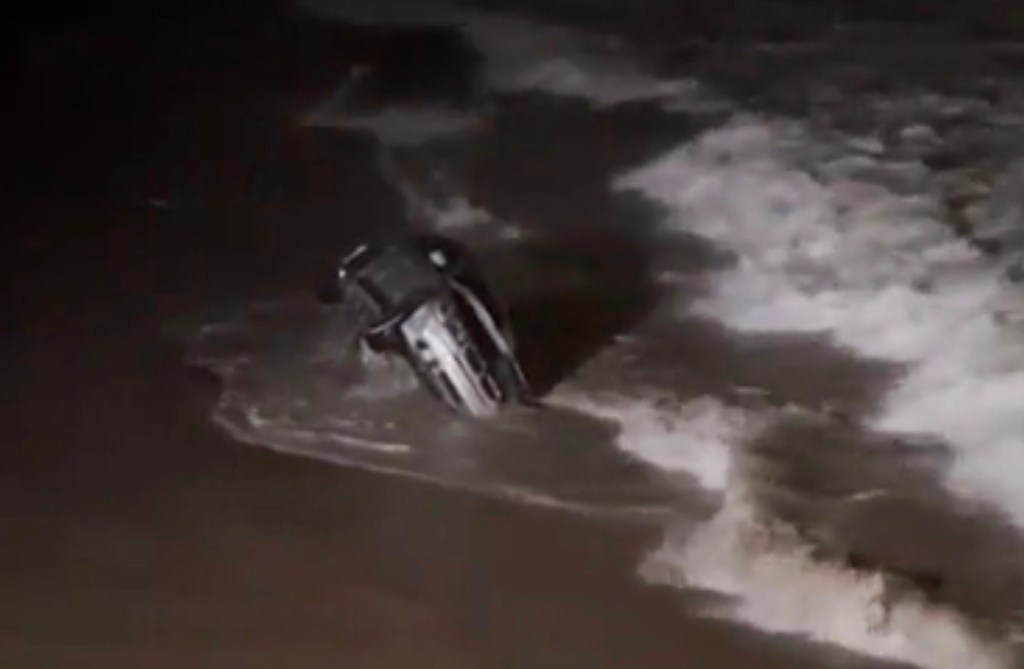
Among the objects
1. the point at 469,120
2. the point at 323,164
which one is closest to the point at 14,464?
the point at 323,164

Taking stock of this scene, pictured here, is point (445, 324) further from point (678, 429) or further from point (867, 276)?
point (867, 276)

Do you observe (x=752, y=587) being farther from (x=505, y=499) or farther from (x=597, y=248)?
(x=597, y=248)

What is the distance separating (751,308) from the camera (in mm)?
1533

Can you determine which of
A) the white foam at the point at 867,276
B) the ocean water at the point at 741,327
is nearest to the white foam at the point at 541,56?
the ocean water at the point at 741,327

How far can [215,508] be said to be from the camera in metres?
1.35

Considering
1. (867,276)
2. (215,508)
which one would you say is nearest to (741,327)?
(867,276)

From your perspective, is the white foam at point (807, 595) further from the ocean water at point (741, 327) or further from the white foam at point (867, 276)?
the white foam at point (867, 276)

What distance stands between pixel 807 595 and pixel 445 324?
34 cm

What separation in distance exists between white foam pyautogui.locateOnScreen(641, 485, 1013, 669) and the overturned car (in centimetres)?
20

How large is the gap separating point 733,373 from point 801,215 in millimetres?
228

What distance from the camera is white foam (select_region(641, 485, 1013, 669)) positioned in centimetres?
118

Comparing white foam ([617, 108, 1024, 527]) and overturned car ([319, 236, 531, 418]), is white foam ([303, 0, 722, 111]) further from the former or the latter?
overturned car ([319, 236, 531, 418])

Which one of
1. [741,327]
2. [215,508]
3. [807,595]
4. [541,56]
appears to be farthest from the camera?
[541,56]

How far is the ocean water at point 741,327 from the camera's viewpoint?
50.0 inches
